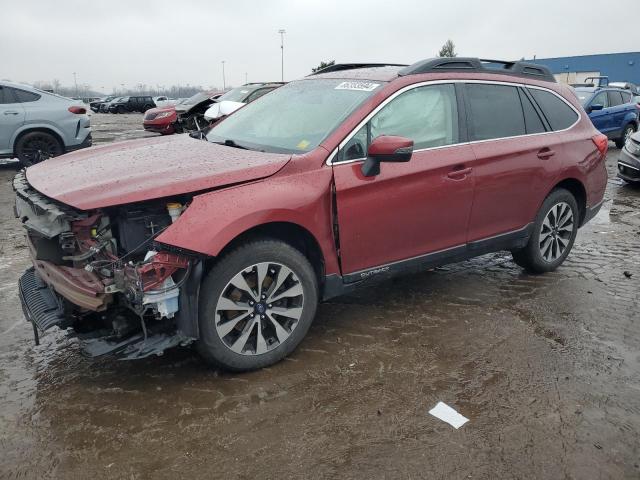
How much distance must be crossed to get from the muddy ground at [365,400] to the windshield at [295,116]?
140cm

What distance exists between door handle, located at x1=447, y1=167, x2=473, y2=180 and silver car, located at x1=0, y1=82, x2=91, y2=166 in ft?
27.3

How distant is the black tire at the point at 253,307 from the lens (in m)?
3.01

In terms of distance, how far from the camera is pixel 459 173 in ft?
13.1

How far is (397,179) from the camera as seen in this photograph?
3.64 metres

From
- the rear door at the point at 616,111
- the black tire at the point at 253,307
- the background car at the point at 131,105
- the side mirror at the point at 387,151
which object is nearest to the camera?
the black tire at the point at 253,307

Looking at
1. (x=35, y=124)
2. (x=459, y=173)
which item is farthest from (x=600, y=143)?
(x=35, y=124)

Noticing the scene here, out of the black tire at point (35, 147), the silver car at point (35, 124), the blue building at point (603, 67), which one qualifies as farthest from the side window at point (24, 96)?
the blue building at point (603, 67)

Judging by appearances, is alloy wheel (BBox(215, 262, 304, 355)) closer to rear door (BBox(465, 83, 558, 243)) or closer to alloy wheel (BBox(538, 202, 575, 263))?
rear door (BBox(465, 83, 558, 243))

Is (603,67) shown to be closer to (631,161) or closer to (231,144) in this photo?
(631,161)

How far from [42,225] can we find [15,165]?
977 centimetres

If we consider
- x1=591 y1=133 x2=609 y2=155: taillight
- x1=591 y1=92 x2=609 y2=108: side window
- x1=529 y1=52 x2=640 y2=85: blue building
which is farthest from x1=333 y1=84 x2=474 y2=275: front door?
x1=529 y1=52 x2=640 y2=85: blue building

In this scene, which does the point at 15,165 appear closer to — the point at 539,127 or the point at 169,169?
the point at 169,169

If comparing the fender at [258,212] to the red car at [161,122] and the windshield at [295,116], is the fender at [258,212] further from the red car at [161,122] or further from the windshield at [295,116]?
the red car at [161,122]

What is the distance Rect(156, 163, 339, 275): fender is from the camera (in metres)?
2.85
